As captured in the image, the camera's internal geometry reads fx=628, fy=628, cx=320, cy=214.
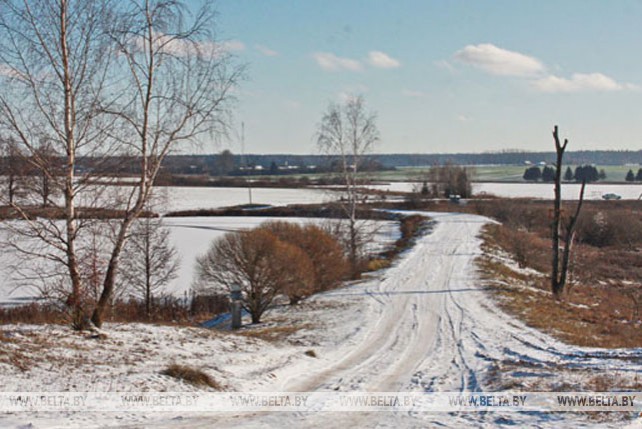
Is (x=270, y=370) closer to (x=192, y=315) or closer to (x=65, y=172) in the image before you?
(x=65, y=172)

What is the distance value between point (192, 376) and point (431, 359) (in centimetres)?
513

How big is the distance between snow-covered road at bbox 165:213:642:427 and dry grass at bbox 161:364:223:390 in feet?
2.74

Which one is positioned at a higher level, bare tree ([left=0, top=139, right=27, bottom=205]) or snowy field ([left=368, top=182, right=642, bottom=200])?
bare tree ([left=0, top=139, right=27, bottom=205])

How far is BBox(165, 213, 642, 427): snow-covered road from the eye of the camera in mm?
7961

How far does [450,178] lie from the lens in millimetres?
88938

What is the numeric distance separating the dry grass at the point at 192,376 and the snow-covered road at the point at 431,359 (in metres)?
0.84

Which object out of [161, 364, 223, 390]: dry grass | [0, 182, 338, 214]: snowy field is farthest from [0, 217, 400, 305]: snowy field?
[161, 364, 223, 390]: dry grass

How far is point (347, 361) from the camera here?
484 inches

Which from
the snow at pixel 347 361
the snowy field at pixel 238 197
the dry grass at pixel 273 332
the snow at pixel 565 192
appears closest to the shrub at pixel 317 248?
the snow at pixel 347 361

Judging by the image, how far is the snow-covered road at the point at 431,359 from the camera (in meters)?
7.96

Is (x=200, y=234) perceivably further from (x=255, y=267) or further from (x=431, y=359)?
(x=431, y=359)

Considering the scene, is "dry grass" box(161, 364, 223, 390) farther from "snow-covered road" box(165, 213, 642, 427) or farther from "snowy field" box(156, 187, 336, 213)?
"snowy field" box(156, 187, 336, 213)

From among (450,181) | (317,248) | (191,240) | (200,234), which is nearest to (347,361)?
(317,248)

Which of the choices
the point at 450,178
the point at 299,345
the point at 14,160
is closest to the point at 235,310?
the point at 299,345
